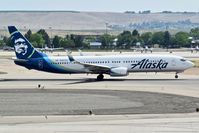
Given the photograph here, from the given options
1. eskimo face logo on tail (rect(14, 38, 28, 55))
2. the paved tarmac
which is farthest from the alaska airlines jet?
the paved tarmac

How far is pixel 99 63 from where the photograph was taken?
2611 inches

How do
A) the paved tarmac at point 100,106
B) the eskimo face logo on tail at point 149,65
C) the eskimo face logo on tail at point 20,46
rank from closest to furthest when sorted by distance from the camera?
1. the paved tarmac at point 100,106
2. the eskimo face logo on tail at point 149,65
3. the eskimo face logo on tail at point 20,46

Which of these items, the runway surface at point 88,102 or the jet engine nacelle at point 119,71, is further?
the jet engine nacelle at point 119,71

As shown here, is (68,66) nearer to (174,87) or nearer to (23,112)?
(174,87)

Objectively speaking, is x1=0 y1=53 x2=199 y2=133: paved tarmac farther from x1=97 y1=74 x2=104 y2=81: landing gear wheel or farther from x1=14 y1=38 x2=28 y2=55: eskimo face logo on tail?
x1=14 y1=38 x2=28 y2=55: eskimo face logo on tail

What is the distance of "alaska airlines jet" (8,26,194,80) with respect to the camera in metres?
65.3

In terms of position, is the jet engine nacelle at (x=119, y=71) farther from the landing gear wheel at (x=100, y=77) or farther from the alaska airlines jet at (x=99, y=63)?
the landing gear wheel at (x=100, y=77)

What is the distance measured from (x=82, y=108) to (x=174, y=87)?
54.4ft

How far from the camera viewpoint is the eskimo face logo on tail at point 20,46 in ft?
219

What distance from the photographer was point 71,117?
3619 centimetres

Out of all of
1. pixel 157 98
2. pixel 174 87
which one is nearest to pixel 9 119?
pixel 157 98

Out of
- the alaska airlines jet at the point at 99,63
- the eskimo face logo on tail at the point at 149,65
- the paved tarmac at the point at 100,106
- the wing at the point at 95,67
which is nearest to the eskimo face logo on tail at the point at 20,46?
the alaska airlines jet at the point at 99,63

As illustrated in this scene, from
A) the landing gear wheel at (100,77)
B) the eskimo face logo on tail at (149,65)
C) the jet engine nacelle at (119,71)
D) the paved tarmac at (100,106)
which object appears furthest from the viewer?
the landing gear wheel at (100,77)

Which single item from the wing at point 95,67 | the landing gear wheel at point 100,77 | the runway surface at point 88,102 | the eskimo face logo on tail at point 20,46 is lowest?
the landing gear wheel at point 100,77
